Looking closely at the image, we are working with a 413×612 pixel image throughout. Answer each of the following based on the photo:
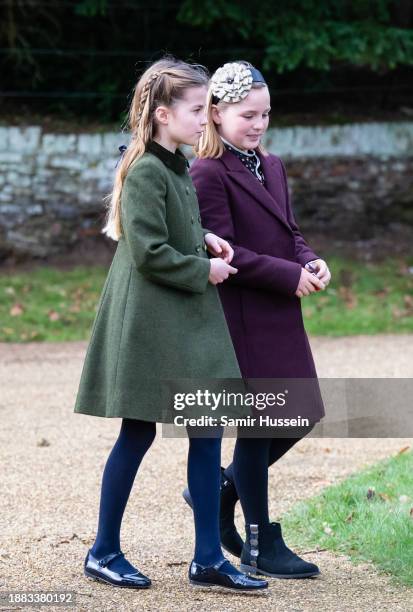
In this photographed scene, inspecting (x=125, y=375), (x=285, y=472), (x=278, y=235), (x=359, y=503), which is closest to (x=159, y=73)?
(x=278, y=235)

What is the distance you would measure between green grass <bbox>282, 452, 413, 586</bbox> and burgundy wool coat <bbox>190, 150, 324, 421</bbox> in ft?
1.92

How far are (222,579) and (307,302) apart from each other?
6747mm

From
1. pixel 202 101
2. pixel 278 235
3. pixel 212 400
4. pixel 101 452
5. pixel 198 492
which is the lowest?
pixel 101 452

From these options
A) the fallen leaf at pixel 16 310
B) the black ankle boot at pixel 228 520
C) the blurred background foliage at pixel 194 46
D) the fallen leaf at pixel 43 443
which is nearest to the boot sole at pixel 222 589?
the black ankle boot at pixel 228 520

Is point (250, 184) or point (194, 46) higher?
point (194, 46)

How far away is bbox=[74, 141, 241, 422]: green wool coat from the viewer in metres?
3.31

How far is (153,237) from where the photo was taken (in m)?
3.30

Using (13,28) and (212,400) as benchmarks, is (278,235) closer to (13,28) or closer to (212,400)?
(212,400)

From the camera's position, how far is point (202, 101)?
345 centimetres

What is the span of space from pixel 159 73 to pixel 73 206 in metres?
7.99

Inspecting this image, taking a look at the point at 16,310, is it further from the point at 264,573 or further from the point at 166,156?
the point at 166,156

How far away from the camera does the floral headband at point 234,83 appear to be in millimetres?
3629

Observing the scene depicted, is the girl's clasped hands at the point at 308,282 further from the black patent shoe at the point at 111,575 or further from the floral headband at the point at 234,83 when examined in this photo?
the black patent shoe at the point at 111,575

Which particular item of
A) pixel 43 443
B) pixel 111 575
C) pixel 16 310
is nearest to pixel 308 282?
pixel 111 575
